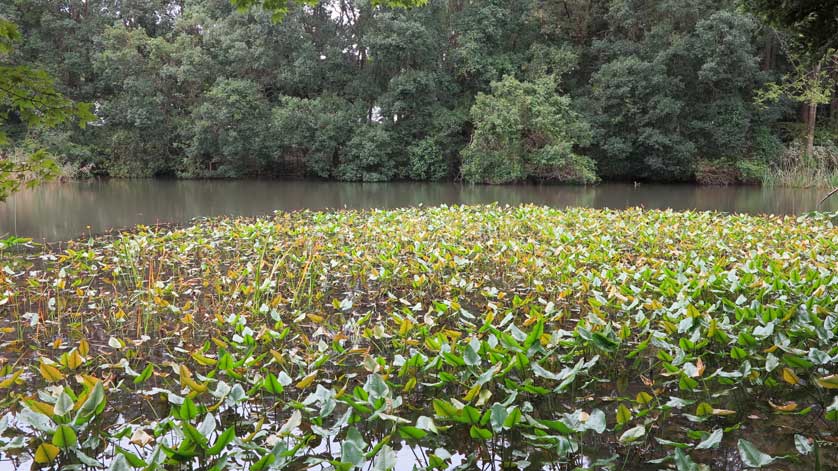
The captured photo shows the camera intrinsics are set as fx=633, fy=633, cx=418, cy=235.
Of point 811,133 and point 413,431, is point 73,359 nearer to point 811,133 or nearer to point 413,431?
point 413,431

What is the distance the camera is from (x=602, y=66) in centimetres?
1973

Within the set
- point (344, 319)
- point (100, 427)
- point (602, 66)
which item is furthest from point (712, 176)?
point (100, 427)

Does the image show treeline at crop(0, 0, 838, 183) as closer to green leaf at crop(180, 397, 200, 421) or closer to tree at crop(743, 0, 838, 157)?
tree at crop(743, 0, 838, 157)

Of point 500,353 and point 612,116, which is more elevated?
point 612,116

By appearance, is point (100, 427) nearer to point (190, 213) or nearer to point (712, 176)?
point (190, 213)

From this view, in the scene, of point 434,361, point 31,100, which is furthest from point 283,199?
point 434,361

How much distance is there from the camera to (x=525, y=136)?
62.6ft

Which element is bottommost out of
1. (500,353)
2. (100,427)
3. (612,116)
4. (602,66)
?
(100,427)

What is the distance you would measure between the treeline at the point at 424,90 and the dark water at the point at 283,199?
5.05 feet

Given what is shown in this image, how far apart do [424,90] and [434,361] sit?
1900 centimetres

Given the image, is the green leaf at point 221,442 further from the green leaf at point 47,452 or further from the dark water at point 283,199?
the dark water at point 283,199

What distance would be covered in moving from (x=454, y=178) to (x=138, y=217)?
1228 centimetres

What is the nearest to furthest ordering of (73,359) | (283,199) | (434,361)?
(73,359)
(434,361)
(283,199)

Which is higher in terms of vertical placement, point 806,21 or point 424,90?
point 424,90
